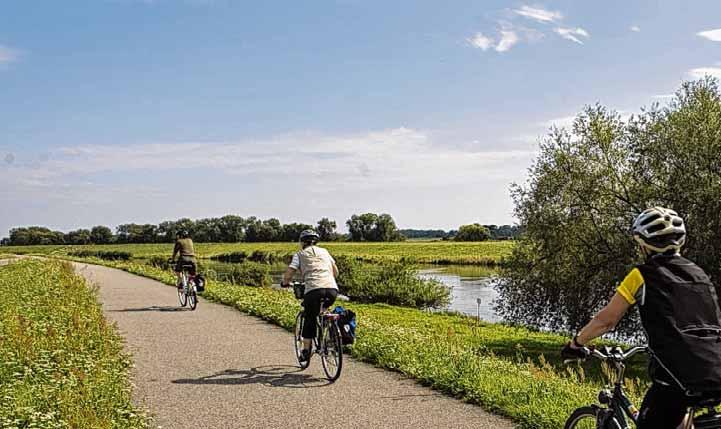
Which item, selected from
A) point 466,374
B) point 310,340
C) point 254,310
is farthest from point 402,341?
point 254,310

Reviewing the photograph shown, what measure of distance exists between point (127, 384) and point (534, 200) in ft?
50.9

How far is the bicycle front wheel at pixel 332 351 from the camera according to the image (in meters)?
8.65

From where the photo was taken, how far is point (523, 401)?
7.16 meters

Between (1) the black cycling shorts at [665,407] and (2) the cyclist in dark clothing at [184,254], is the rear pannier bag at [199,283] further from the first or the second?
(1) the black cycling shorts at [665,407]

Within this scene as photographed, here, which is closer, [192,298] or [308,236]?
[308,236]

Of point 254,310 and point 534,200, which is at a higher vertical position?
point 534,200

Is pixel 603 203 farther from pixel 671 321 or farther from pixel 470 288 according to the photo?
pixel 470 288

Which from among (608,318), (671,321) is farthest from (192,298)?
(671,321)

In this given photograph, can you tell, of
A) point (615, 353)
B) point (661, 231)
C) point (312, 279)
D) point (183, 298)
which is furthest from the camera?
point (183, 298)

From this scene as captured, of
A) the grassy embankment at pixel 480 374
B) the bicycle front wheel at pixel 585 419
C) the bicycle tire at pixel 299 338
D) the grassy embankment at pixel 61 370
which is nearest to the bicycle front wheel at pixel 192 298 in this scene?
the grassy embankment at pixel 480 374

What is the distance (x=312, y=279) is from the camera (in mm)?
9211

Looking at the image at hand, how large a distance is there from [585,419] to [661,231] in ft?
A: 4.85

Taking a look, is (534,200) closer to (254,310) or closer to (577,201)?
(577,201)

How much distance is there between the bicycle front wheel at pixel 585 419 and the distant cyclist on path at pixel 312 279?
15.9 feet
